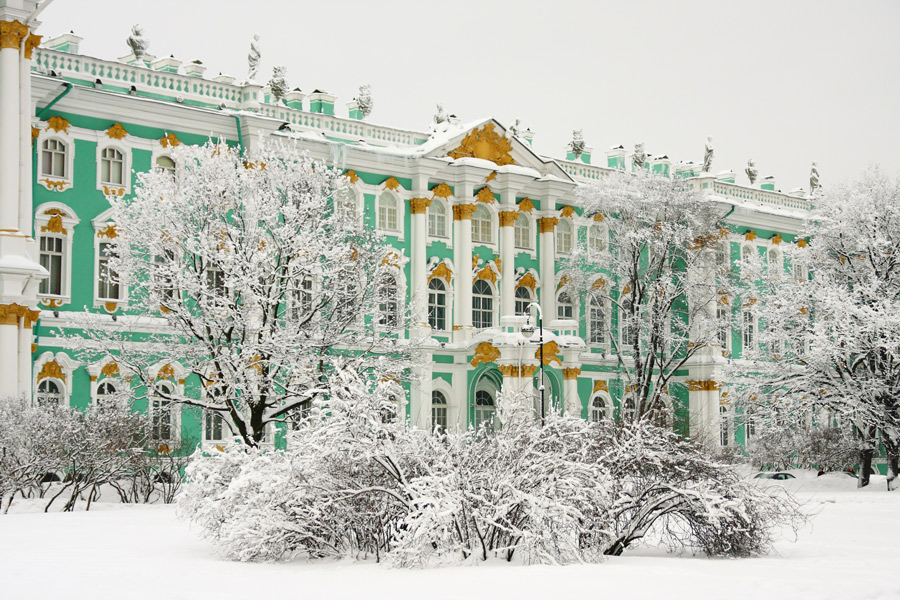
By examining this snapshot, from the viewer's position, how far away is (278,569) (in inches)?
605

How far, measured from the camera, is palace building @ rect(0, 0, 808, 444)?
29516 millimetres

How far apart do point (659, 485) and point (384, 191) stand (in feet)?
84.1

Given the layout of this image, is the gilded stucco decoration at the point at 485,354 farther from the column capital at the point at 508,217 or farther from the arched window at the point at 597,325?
the arched window at the point at 597,325

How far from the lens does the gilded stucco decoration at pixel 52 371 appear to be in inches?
→ 1275

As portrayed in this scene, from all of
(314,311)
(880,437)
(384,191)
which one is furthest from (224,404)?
(880,437)

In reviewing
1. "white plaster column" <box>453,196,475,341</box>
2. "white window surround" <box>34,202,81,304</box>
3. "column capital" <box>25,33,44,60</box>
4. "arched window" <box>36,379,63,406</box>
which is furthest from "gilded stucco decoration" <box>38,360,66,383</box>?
"white plaster column" <box>453,196,475,341</box>

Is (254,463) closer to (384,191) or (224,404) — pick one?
(224,404)

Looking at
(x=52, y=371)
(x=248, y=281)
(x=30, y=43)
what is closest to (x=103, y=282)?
(x=52, y=371)

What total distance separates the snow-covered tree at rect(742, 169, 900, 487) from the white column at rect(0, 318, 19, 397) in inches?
878

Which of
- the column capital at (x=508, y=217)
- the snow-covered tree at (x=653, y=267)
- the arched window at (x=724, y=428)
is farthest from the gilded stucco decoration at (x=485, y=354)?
the arched window at (x=724, y=428)

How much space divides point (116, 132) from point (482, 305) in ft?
51.0

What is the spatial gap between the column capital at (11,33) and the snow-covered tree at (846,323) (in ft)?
77.6

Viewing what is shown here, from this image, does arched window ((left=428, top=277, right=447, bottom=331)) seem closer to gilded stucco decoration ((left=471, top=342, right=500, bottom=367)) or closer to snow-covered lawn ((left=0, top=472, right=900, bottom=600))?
gilded stucco decoration ((left=471, top=342, right=500, bottom=367))

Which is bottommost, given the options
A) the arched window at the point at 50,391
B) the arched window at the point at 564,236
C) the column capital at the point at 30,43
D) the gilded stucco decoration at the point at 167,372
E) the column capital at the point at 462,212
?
the arched window at the point at 50,391
